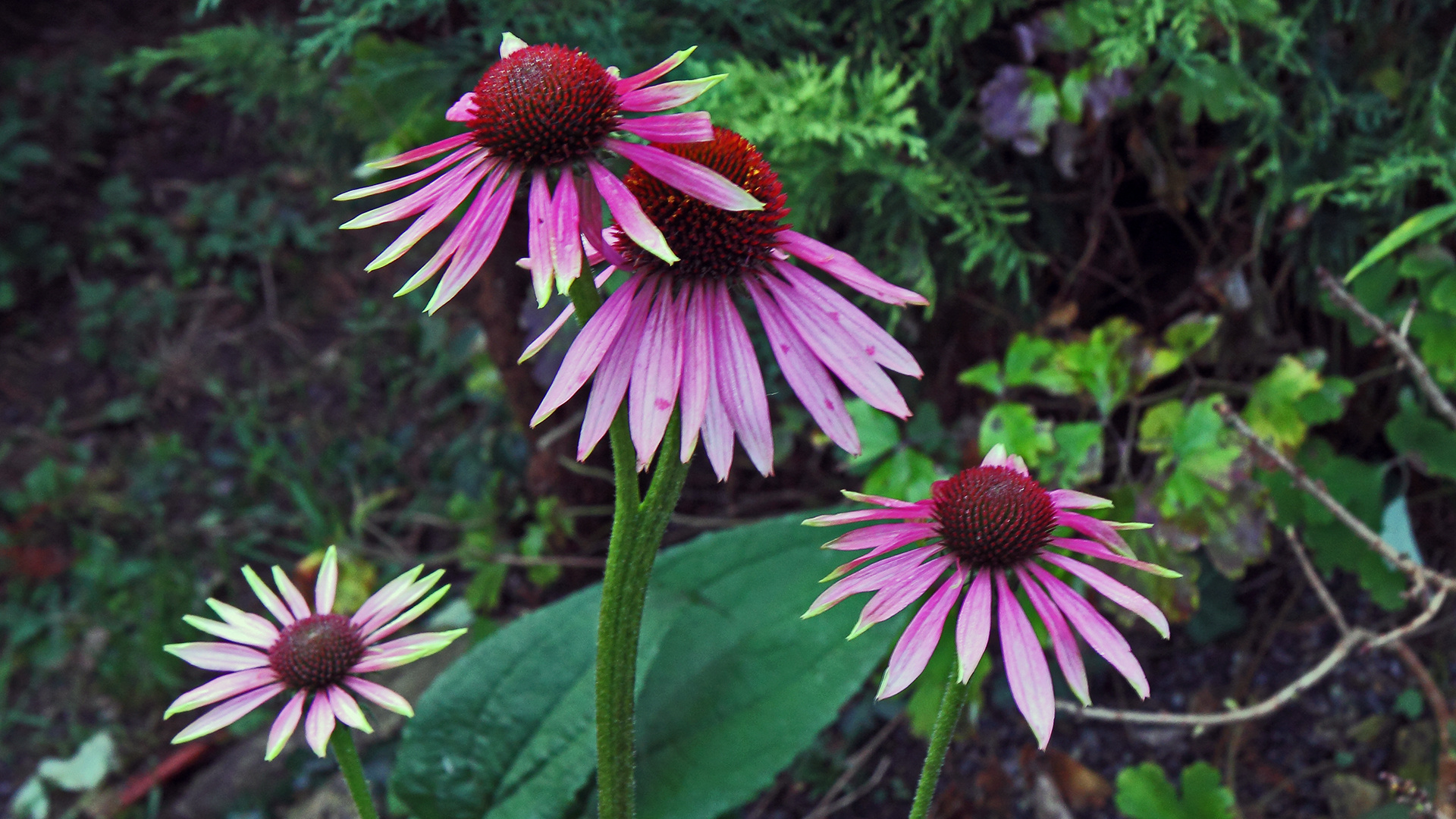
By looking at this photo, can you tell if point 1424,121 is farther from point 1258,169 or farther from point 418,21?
point 418,21

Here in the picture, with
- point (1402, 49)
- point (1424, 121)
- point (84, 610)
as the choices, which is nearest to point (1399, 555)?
point (1424, 121)

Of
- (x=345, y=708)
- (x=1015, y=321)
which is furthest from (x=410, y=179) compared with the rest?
(x=1015, y=321)

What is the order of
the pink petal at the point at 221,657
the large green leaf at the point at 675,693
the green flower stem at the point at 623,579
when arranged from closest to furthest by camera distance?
the green flower stem at the point at 623,579 < the pink petal at the point at 221,657 < the large green leaf at the point at 675,693

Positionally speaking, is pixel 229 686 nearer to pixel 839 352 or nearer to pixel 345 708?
pixel 345 708

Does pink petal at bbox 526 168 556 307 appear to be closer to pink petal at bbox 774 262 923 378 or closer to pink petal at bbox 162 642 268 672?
pink petal at bbox 774 262 923 378

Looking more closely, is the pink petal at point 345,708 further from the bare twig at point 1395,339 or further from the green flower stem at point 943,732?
the bare twig at point 1395,339

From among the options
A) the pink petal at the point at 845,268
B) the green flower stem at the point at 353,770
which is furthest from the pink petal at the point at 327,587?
the pink petal at the point at 845,268
